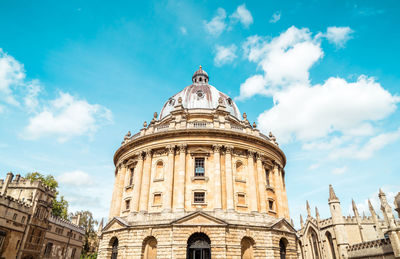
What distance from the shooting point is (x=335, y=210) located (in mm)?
43281

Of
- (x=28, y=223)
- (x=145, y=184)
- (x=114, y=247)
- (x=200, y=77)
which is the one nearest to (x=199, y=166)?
(x=145, y=184)

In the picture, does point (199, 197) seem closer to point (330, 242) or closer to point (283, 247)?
point (283, 247)

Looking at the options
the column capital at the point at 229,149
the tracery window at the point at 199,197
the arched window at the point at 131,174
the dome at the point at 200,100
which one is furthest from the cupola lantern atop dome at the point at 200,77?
the tracery window at the point at 199,197

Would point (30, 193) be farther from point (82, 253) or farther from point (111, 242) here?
point (82, 253)

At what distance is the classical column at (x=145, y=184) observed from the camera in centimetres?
2819

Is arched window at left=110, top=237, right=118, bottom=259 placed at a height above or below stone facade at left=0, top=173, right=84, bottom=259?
below

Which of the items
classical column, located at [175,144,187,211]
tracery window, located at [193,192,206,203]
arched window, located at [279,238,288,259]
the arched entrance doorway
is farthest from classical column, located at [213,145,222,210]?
arched window, located at [279,238,288,259]

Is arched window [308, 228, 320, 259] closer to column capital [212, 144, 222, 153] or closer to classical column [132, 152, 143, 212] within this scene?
column capital [212, 144, 222, 153]

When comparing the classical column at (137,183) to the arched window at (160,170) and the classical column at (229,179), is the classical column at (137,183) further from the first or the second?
the classical column at (229,179)

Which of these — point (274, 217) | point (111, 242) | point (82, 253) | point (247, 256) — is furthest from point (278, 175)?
point (82, 253)

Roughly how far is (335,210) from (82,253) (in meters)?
52.4

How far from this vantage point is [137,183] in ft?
98.1

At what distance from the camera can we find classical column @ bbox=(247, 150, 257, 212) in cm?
2812

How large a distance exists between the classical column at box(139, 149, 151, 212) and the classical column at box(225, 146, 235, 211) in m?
8.67
